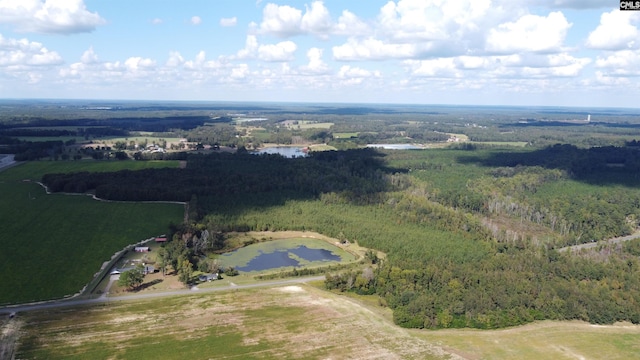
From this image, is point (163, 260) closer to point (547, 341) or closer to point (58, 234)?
point (58, 234)

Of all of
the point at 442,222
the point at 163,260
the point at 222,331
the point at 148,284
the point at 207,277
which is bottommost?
the point at 222,331

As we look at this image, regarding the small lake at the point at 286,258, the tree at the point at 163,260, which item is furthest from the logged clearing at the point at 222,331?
the small lake at the point at 286,258

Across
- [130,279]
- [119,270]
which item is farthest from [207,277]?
[119,270]

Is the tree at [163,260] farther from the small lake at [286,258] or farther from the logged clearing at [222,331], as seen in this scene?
the small lake at [286,258]

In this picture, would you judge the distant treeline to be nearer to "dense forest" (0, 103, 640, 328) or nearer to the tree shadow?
"dense forest" (0, 103, 640, 328)

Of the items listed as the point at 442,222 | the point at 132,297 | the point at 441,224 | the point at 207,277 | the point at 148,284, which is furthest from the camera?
the point at 442,222

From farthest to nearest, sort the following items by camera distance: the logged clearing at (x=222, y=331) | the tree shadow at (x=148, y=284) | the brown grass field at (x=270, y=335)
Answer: the tree shadow at (x=148, y=284) → the brown grass field at (x=270, y=335) → the logged clearing at (x=222, y=331)

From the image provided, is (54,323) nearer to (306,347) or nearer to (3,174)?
(306,347)
